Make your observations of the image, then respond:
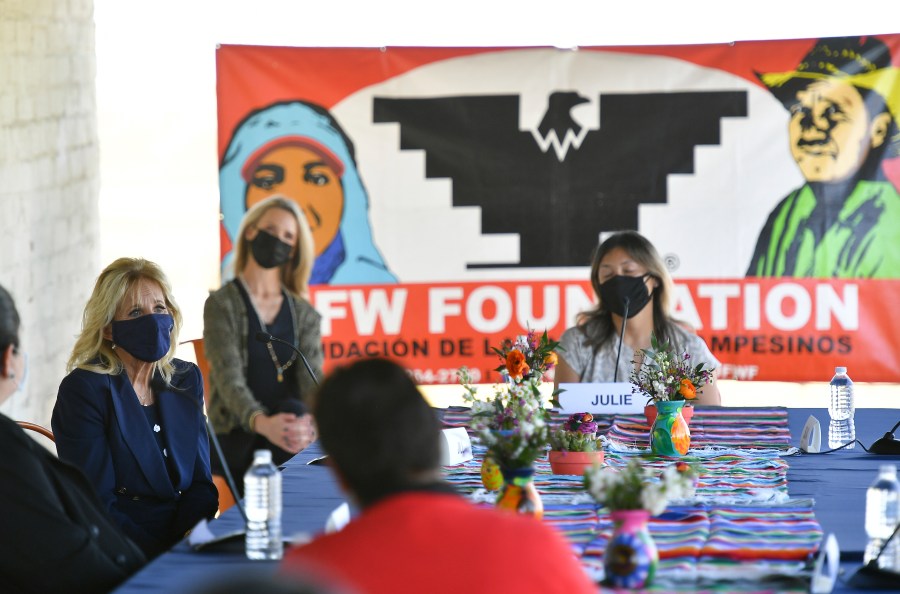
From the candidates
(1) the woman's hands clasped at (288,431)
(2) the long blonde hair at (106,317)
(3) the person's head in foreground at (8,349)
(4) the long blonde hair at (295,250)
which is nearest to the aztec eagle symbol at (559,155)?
(4) the long blonde hair at (295,250)

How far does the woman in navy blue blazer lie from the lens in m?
2.86

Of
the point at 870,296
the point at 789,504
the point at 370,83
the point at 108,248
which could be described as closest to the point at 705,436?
the point at 789,504

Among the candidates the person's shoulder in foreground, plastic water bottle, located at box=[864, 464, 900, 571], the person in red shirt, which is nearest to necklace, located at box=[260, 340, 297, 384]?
plastic water bottle, located at box=[864, 464, 900, 571]

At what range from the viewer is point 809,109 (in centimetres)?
523

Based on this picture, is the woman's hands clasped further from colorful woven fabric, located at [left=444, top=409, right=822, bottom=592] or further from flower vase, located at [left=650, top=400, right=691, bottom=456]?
flower vase, located at [left=650, top=400, right=691, bottom=456]

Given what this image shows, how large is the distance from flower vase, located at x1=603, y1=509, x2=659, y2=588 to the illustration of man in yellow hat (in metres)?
3.58

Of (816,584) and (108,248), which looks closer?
(816,584)

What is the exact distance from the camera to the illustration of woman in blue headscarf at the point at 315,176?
535 cm

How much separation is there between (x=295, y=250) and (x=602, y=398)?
1648mm

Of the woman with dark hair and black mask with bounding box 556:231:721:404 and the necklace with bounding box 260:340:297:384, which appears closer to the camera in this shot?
the woman with dark hair and black mask with bounding box 556:231:721:404

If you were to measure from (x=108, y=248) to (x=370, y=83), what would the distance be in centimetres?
155

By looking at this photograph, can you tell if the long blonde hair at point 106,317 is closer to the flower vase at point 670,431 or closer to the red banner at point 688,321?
the flower vase at point 670,431

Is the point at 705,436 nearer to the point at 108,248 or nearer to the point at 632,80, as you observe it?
the point at 632,80

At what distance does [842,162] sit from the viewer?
5223 millimetres
